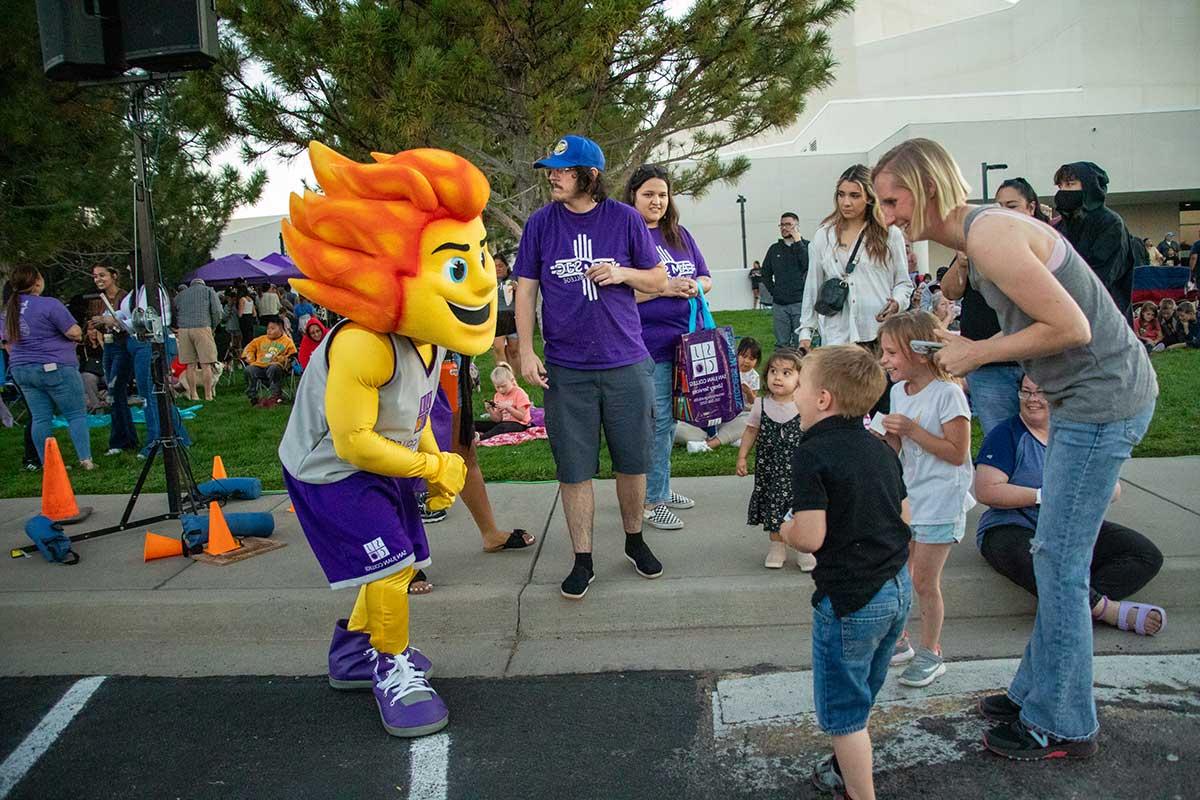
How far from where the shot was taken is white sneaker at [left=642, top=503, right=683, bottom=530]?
5.31m

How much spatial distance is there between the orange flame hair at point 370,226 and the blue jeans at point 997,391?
9.09 feet

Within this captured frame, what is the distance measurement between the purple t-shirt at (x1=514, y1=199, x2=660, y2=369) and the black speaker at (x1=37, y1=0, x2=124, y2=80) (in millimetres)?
2571

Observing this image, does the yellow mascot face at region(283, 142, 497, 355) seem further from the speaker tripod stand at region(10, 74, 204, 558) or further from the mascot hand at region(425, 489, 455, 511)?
the speaker tripod stand at region(10, 74, 204, 558)

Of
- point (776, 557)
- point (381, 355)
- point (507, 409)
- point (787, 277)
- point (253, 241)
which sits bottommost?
point (776, 557)

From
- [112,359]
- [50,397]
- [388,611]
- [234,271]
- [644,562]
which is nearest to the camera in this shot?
[388,611]

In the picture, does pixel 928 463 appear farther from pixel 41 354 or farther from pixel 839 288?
pixel 41 354

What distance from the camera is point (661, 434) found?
532cm

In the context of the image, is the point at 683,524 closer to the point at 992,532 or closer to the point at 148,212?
the point at 992,532

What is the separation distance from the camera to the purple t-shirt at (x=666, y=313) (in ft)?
16.9

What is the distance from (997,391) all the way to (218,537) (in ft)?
13.5

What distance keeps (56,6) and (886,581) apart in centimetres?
492

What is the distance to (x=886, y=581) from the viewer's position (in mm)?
2607

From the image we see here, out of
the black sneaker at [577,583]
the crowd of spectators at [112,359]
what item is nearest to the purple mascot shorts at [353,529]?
the black sneaker at [577,583]

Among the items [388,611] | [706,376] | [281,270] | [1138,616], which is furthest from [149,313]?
[281,270]
